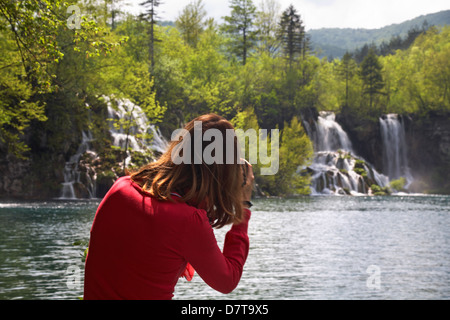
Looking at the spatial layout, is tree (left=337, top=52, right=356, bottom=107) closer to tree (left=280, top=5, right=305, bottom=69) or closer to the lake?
tree (left=280, top=5, right=305, bottom=69)

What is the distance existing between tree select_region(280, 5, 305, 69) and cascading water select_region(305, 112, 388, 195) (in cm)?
890

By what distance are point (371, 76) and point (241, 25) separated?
18513mm

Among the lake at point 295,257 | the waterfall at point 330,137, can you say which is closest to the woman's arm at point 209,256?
the lake at point 295,257

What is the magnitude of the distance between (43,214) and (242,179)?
24163 mm

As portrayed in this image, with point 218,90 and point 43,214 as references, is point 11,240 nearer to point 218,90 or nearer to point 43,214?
point 43,214

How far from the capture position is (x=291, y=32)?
228 ft

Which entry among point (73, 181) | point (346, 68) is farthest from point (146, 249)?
point (346, 68)

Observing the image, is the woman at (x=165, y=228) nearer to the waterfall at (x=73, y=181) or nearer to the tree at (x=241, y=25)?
the waterfall at (x=73, y=181)

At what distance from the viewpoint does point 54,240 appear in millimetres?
18094

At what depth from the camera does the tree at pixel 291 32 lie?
69250 millimetres

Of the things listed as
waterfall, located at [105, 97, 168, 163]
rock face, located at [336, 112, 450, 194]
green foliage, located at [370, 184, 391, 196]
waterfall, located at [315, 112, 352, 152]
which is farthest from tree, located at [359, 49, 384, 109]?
waterfall, located at [105, 97, 168, 163]

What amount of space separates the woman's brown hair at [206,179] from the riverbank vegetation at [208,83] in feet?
81.9

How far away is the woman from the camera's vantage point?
2164mm
